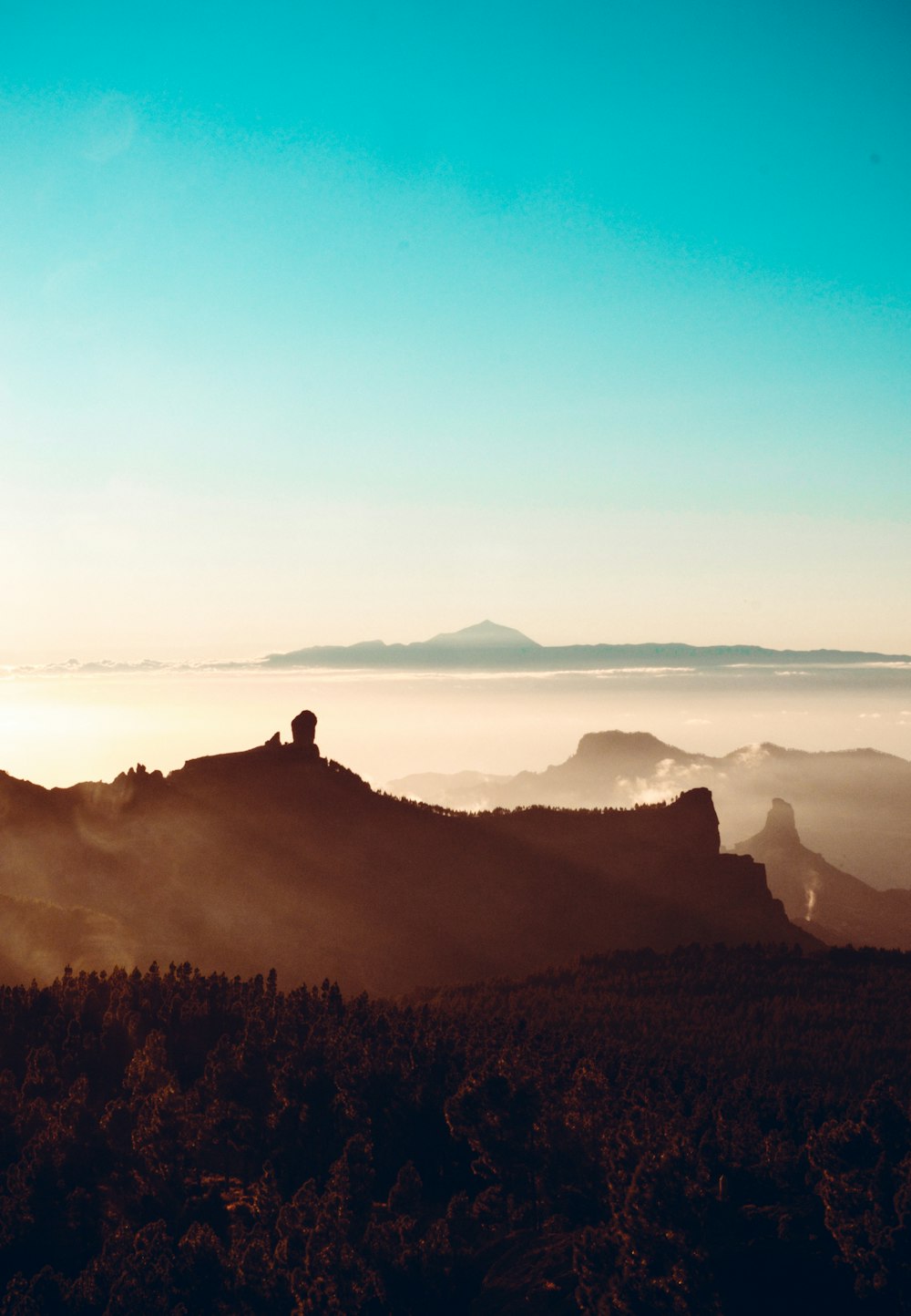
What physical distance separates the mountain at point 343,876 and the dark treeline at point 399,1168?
38450mm

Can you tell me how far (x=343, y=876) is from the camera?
95375 mm

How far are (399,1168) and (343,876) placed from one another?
6477 cm

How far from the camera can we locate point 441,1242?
2380 centimetres

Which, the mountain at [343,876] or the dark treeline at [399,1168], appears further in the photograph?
the mountain at [343,876]

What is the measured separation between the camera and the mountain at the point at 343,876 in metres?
86.1

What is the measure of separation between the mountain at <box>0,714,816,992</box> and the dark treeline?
3845 cm

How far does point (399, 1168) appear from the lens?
3127 centimetres

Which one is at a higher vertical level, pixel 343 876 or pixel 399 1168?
pixel 399 1168

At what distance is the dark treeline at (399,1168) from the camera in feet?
77.8

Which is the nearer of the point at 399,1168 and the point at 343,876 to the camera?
the point at 399,1168

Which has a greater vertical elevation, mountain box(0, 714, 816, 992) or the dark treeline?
the dark treeline

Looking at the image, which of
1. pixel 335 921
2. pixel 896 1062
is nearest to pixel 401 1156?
pixel 896 1062

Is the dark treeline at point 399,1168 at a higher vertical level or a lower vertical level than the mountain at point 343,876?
higher

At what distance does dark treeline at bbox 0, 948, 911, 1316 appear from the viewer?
23703 mm
